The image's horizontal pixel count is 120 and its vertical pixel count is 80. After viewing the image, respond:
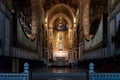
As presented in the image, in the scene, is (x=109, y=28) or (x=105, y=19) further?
(x=105, y=19)

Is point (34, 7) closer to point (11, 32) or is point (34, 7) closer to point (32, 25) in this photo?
point (32, 25)

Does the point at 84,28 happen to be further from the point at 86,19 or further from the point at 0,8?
the point at 0,8

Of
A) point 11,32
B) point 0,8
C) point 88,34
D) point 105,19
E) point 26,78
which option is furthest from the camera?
point 88,34

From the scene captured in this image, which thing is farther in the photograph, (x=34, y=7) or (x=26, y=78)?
(x=34, y=7)

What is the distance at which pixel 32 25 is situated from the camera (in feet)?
117

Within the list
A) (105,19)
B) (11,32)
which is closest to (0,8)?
(11,32)

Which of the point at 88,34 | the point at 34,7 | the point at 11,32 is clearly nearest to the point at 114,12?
the point at 11,32

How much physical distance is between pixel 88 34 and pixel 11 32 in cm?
1926

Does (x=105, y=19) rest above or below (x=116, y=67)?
above

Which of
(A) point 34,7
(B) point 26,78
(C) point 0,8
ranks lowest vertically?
(B) point 26,78

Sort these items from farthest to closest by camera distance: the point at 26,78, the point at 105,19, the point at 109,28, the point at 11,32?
the point at 105,19 → the point at 109,28 → the point at 11,32 → the point at 26,78

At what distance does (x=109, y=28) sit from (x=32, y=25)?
18.6 meters

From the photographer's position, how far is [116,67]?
1155cm

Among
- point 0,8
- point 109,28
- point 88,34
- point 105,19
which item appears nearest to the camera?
point 0,8
